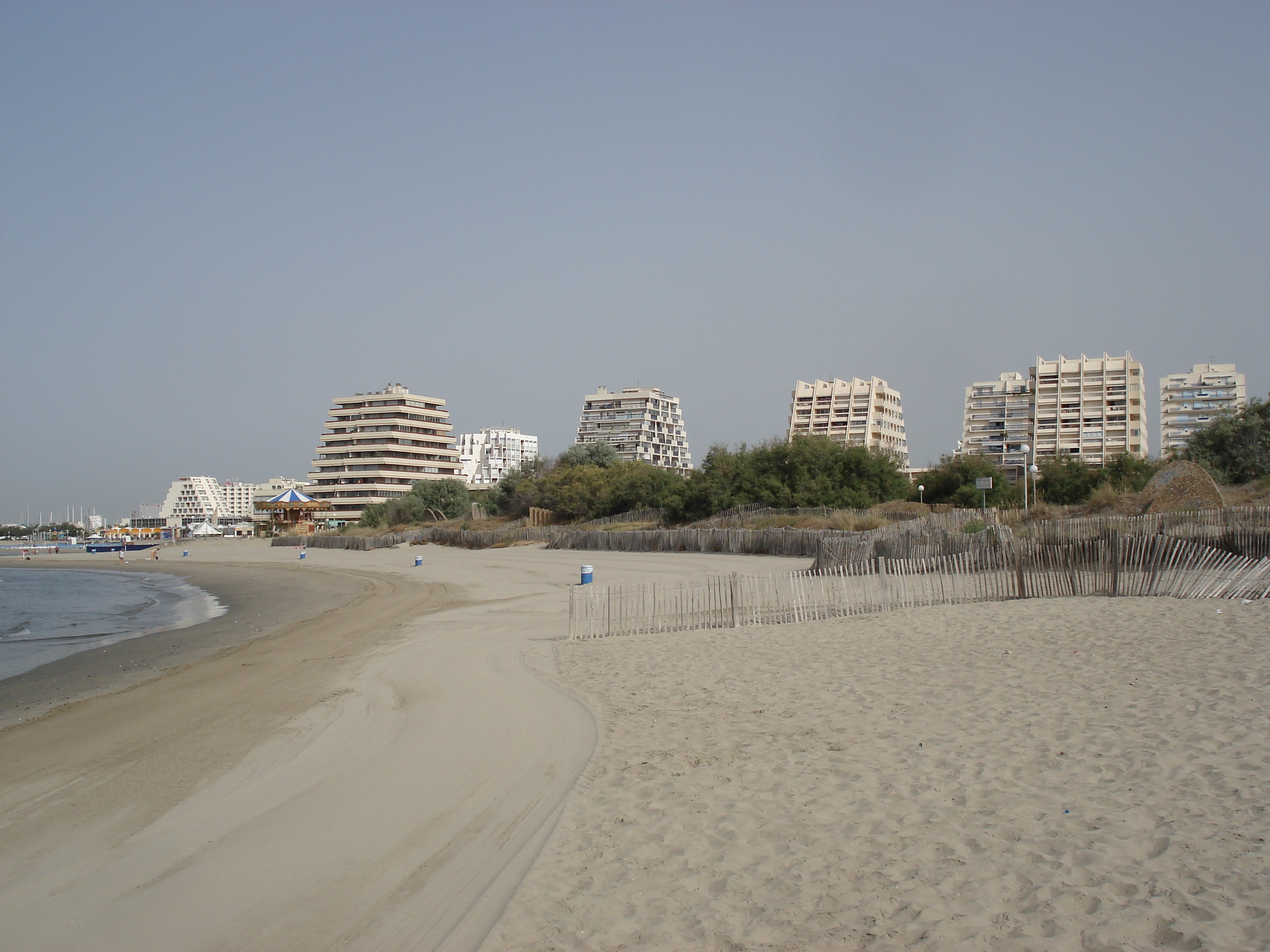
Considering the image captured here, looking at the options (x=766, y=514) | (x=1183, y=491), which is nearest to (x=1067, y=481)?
(x=766, y=514)

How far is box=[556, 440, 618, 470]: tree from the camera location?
64.7 meters

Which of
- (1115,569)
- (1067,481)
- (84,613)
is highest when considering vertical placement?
(1067,481)

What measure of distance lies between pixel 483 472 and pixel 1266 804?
153503mm

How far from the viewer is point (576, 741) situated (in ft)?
23.6

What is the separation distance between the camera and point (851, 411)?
10312cm

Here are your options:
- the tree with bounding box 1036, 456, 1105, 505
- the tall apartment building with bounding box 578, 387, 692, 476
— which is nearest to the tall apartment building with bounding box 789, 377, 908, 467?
the tall apartment building with bounding box 578, 387, 692, 476

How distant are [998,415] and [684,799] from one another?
351 ft

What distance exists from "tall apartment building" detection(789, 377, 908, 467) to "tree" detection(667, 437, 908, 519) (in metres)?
60.4

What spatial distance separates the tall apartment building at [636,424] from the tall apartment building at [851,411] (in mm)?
19293

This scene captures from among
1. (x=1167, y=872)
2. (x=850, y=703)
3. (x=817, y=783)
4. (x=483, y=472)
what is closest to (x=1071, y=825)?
(x=1167, y=872)

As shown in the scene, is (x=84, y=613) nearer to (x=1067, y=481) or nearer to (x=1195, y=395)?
(x=1067, y=481)

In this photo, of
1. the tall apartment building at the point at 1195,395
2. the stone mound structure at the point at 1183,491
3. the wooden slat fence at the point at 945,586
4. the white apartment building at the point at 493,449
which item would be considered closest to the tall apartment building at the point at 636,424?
the white apartment building at the point at 493,449

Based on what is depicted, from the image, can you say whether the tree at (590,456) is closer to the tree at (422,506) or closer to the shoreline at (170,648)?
the tree at (422,506)

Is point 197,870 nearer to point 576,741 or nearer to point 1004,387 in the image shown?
point 576,741
